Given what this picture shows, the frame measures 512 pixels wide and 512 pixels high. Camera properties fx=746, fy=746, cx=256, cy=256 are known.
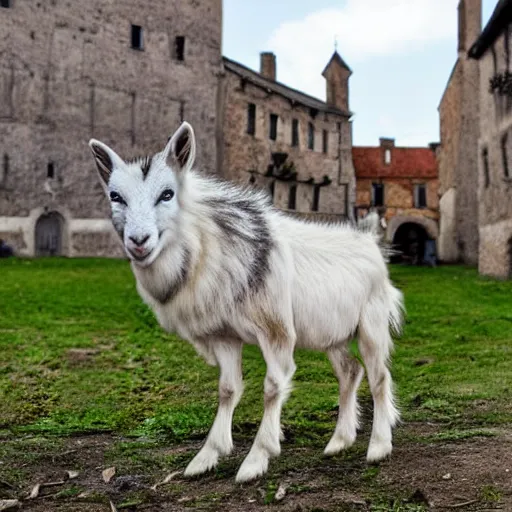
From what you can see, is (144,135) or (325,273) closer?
(325,273)

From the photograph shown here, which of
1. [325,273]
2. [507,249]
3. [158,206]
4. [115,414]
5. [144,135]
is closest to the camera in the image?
[158,206]

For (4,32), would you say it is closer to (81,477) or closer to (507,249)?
(507,249)

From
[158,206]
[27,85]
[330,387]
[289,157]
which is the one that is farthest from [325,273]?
[289,157]

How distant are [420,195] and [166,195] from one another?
159 feet

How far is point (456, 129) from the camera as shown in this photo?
41.8 m

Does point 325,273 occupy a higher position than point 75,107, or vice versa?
point 75,107

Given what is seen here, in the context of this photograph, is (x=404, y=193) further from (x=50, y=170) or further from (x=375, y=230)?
(x=375, y=230)

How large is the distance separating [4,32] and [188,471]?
99.9 ft

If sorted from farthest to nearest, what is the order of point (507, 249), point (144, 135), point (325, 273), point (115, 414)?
point (144, 135) → point (507, 249) → point (115, 414) → point (325, 273)

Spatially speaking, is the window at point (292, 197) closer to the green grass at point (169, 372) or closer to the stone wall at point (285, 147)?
the stone wall at point (285, 147)

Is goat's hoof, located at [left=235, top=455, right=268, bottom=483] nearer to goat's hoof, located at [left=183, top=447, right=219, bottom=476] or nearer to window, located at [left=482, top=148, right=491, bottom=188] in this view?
goat's hoof, located at [left=183, top=447, right=219, bottom=476]

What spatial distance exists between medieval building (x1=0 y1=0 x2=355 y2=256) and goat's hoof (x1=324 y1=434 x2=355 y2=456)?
93.0 ft

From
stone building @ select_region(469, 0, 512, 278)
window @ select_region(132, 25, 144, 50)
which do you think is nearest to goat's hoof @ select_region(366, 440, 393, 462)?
stone building @ select_region(469, 0, 512, 278)

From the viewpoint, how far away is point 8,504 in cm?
442
